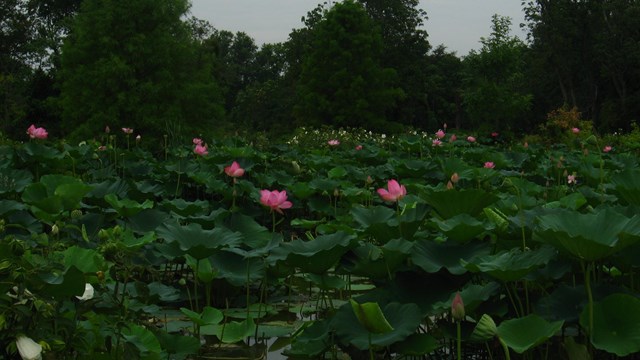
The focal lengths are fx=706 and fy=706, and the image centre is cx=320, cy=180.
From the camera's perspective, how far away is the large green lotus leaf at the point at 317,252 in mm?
2381

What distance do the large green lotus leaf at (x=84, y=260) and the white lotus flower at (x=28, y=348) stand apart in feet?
1.55

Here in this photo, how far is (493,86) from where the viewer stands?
24109 mm

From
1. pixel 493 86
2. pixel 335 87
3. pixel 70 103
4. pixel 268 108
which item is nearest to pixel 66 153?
pixel 70 103

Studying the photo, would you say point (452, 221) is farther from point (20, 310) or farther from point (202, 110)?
point (202, 110)

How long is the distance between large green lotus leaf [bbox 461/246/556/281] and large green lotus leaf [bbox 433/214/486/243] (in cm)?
24

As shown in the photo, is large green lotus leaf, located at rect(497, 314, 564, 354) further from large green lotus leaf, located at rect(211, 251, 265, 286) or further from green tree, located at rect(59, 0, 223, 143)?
green tree, located at rect(59, 0, 223, 143)

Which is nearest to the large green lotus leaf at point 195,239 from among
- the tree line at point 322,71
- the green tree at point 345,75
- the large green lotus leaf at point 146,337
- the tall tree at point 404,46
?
the large green lotus leaf at point 146,337

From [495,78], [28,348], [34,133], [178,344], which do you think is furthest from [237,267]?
[495,78]

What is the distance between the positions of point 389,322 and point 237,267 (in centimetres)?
109

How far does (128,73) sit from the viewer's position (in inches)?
772

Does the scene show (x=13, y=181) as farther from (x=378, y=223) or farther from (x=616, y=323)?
(x=616, y=323)

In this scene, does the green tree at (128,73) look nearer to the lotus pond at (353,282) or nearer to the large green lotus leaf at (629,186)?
the lotus pond at (353,282)

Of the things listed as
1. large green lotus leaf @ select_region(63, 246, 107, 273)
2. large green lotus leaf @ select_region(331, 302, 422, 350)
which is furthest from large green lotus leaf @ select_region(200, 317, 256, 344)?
large green lotus leaf @ select_region(63, 246, 107, 273)

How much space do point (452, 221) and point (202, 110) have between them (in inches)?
772
